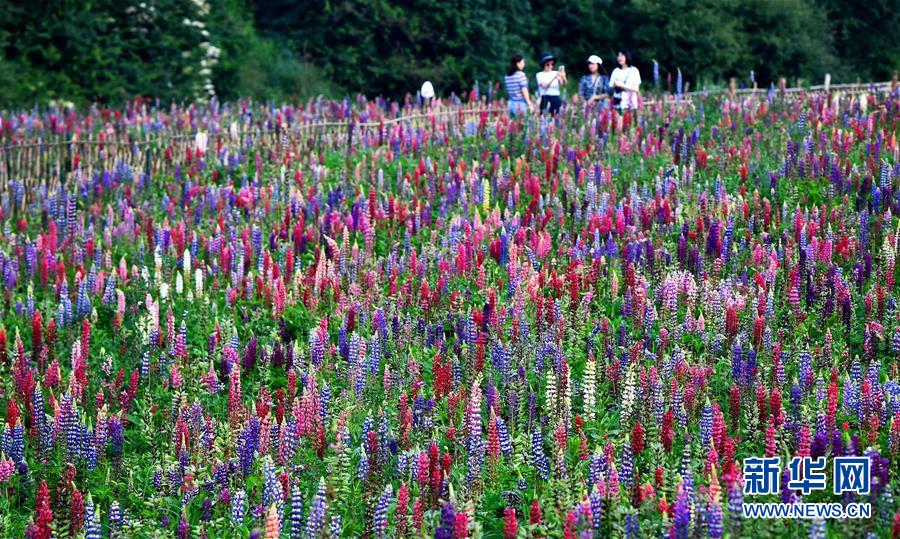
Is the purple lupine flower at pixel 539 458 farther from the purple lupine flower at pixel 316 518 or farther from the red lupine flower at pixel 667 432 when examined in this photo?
the purple lupine flower at pixel 316 518

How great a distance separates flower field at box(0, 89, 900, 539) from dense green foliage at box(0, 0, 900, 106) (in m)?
11.1

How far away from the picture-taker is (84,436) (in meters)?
6.29

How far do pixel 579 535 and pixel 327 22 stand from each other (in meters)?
25.8

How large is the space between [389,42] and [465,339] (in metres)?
22.5

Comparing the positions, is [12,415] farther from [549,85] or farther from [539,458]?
[549,85]

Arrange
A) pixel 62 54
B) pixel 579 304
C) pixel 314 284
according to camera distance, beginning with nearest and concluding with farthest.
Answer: pixel 579 304 → pixel 314 284 → pixel 62 54

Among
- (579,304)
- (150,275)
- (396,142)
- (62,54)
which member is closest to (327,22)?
(62,54)

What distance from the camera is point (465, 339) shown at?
7.52 metres

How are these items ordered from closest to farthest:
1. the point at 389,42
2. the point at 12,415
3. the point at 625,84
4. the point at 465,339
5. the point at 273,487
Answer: the point at 273,487
the point at 12,415
the point at 465,339
the point at 625,84
the point at 389,42

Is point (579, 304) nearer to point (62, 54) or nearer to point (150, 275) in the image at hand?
point (150, 275)

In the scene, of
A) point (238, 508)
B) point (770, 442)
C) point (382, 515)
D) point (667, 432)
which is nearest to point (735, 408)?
point (667, 432)

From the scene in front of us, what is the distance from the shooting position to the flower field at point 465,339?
5.49 meters

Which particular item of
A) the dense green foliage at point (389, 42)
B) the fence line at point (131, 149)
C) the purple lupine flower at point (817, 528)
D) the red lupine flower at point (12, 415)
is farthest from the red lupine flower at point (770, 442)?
the dense green foliage at point (389, 42)

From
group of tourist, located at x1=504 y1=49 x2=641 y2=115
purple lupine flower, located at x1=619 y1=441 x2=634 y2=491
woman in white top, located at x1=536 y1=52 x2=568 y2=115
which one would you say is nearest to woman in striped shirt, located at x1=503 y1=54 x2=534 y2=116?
group of tourist, located at x1=504 y1=49 x2=641 y2=115
